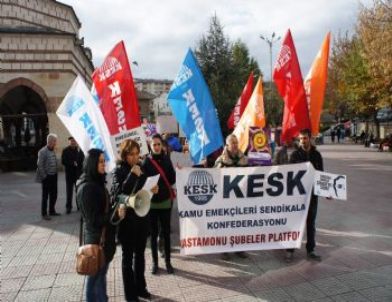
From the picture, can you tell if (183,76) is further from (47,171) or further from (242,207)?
(47,171)

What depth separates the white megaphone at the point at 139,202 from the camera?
4289 millimetres

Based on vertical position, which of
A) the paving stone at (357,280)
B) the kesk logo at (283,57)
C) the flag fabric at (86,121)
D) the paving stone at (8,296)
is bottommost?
the paving stone at (8,296)

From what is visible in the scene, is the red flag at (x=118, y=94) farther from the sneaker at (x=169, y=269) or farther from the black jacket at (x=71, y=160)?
the black jacket at (x=71, y=160)

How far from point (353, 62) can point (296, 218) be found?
26031mm

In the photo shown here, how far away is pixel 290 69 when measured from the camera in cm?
684

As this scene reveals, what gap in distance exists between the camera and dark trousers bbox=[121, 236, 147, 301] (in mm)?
4715

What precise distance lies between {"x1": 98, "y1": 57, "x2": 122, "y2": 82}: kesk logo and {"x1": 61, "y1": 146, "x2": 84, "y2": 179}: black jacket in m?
4.48

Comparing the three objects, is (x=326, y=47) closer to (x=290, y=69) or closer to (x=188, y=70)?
(x=290, y=69)

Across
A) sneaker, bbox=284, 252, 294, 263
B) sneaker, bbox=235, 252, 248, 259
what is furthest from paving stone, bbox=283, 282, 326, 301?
sneaker, bbox=235, 252, 248, 259

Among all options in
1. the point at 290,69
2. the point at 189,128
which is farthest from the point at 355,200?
the point at 189,128

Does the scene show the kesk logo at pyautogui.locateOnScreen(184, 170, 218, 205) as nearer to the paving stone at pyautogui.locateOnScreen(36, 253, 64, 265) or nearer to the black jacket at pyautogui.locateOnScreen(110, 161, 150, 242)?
the black jacket at pyautogui.locateOnScreen(110, 161, 150, 242)

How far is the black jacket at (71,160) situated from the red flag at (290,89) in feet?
17.7

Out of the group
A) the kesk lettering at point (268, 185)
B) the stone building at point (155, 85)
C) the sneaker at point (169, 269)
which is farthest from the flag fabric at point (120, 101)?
the stone building at point (155, 85)

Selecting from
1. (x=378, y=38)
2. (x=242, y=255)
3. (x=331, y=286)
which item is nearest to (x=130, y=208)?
(x=242, y=255)
